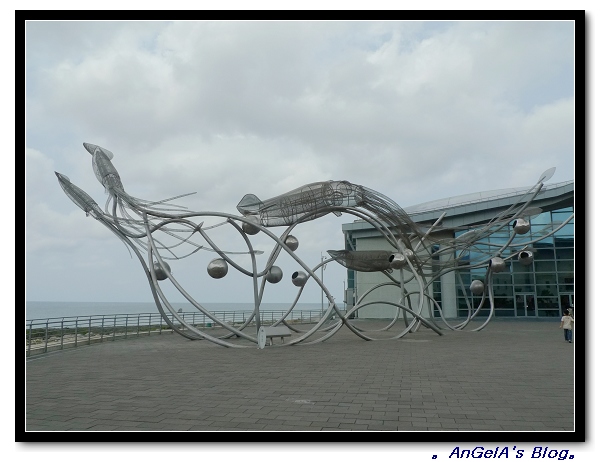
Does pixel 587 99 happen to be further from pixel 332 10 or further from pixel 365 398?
pixel 365 398

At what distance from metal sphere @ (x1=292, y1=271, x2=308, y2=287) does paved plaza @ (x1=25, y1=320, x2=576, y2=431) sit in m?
5.40

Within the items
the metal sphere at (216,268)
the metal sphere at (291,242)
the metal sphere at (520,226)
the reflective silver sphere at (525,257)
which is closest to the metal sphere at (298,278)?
the metal sphere at (291,242)

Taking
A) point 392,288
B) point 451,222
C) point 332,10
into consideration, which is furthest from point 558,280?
point 332,10

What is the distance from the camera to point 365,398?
7375 millimetres

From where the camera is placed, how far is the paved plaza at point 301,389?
5.99 meters

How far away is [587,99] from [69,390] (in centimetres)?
786

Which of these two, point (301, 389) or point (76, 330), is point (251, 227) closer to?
point (76, 330)

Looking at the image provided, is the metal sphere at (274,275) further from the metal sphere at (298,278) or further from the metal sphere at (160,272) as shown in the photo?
the metal sphere at (160,272)

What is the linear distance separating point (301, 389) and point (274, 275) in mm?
9379

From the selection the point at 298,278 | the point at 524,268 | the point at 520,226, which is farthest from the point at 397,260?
the point at 524,268

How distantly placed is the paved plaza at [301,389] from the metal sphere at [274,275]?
11.5ft

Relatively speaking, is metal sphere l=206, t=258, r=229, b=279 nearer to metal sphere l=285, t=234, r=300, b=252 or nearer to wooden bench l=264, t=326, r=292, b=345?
wooden bench l=264, t=326, r=292, b=345

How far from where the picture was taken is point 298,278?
64.4ft

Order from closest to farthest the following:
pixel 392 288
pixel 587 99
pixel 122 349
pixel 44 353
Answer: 1. pixel 587 99
2. pixel 44 353
3. pixel 122 349
4. pixel 392 288
